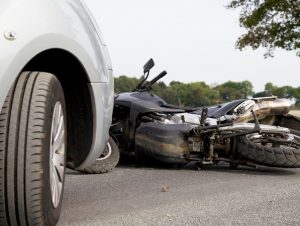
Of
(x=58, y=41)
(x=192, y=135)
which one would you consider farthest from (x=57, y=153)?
(x=192, y=135)

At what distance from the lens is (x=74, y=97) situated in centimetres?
323

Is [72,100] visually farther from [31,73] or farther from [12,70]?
[12,70]

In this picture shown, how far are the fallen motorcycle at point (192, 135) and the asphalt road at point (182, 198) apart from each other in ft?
0.58

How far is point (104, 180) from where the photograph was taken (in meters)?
5.28

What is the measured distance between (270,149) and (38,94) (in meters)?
3.82

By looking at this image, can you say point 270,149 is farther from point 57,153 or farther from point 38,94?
point 38,94

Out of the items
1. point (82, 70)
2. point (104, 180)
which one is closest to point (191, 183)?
point (104, 180)

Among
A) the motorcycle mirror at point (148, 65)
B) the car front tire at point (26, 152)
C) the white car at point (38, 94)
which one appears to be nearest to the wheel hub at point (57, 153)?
the white car at point (38, 94)

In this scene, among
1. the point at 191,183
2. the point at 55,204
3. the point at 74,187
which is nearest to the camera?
the point at 55,204

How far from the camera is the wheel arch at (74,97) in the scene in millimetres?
3033

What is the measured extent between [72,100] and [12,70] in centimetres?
87

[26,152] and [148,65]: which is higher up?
[148,65]

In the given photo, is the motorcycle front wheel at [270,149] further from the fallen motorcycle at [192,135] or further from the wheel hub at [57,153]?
the wheel hub at [57,153]

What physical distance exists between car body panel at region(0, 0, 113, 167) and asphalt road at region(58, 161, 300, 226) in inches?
19.3
